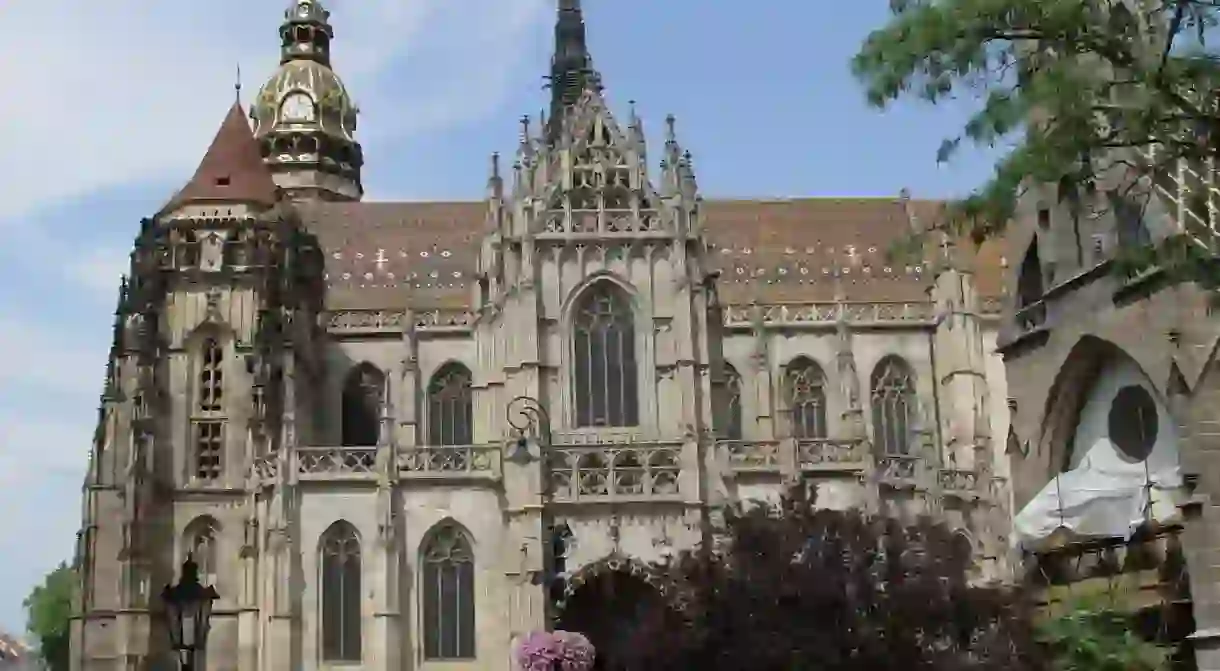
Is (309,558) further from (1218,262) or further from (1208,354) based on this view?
(1218,262)

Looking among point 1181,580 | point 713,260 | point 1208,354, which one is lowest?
point 1181,580

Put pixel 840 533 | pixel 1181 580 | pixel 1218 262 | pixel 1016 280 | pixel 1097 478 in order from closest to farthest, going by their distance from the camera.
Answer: pixel 1218 262
pixel 840 533
pixel 1181 580
pixel 1097 478
pixel 1016 280

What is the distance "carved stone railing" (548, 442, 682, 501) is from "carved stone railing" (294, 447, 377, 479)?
15.4ft

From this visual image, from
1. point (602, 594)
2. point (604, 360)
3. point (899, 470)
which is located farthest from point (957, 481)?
point (602, 594)

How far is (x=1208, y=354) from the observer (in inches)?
804

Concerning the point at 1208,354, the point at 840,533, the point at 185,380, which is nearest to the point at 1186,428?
the point at 1208,354

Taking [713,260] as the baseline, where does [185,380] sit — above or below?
below

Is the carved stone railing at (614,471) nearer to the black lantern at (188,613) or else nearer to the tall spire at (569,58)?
the black lantern at (188,613)

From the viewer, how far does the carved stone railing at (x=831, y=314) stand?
45906 millimetres

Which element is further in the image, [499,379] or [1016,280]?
[499,379]

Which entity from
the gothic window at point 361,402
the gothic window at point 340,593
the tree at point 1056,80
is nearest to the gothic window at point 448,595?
the gothic window at point 340,593

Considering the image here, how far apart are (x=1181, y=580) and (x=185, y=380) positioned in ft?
104

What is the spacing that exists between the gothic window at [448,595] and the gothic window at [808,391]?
1374 cm

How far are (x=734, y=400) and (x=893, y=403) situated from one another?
5146 mm
